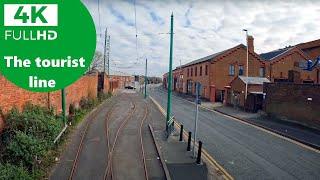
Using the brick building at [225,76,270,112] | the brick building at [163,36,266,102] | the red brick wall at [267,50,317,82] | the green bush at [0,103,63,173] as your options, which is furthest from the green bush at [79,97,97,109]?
the red brick wall at [267,50,317,82]

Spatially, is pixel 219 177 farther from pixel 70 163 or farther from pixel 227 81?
pixel 227 81

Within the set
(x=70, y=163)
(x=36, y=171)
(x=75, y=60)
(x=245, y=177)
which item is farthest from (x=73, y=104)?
(x=75, y=60)

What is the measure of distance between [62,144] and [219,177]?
24.1ft

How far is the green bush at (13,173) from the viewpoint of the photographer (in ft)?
31.1

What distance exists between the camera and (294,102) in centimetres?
2728

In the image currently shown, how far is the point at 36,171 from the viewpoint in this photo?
11266 millimetres

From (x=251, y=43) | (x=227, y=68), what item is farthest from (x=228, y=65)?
(x=251, y=43)

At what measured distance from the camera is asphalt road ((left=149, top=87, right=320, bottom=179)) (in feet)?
43.3

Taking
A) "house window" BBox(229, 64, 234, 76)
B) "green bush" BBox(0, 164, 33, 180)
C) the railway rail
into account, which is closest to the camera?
"green bush" BBox(0, 164, 33, 180)

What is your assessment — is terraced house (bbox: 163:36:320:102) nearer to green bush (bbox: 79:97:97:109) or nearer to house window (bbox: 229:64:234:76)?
house window (bbox: 229:64:234:76)

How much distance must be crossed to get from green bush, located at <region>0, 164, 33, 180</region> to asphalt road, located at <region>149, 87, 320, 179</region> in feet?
23.1

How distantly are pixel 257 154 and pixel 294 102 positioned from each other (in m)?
12.8

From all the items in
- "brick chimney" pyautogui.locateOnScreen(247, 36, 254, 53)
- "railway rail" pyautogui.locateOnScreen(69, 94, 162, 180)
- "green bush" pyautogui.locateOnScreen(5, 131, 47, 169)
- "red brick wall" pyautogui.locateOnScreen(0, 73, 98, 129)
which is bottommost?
"railway rail" pyautogui.locateOnScreen(69, 94, 162, 180)

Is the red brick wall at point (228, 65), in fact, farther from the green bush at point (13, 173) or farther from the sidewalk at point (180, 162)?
the green bush at point (13, 173)
